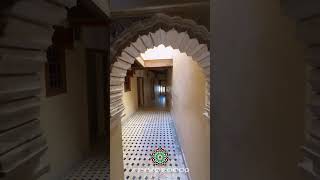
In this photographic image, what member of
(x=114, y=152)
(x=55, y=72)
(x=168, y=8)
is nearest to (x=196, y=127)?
(x=114, y=152)

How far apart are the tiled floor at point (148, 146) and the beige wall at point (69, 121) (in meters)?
2.12

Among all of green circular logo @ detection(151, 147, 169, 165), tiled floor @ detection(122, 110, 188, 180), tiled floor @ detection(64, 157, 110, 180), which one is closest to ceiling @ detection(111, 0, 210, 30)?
tiled floor @ detection(64, 157, 110, 180)

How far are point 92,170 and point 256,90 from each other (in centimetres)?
88

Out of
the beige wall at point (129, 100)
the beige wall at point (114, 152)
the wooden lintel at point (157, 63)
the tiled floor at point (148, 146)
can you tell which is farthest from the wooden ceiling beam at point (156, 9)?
the beige wall at point (129, 100)

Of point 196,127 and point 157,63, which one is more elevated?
point 157,63

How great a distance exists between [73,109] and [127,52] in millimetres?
770

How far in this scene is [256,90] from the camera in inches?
32.8

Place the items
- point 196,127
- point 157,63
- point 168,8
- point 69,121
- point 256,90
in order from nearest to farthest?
1. point 256,90
2. point 69,121
3. point 168,8
4. point 196,127
5. point 157,63

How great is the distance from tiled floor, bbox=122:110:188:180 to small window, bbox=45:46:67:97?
92.7 inches

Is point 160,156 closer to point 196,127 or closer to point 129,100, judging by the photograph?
point 196,127

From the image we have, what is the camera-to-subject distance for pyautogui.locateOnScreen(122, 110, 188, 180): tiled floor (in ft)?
11.1

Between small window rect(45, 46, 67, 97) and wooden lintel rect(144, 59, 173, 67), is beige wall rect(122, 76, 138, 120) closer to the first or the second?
wooden lintel rect(144, 59, 173, 67)

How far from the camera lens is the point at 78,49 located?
1150mm

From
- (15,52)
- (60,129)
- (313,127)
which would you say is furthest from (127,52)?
(313,127)
